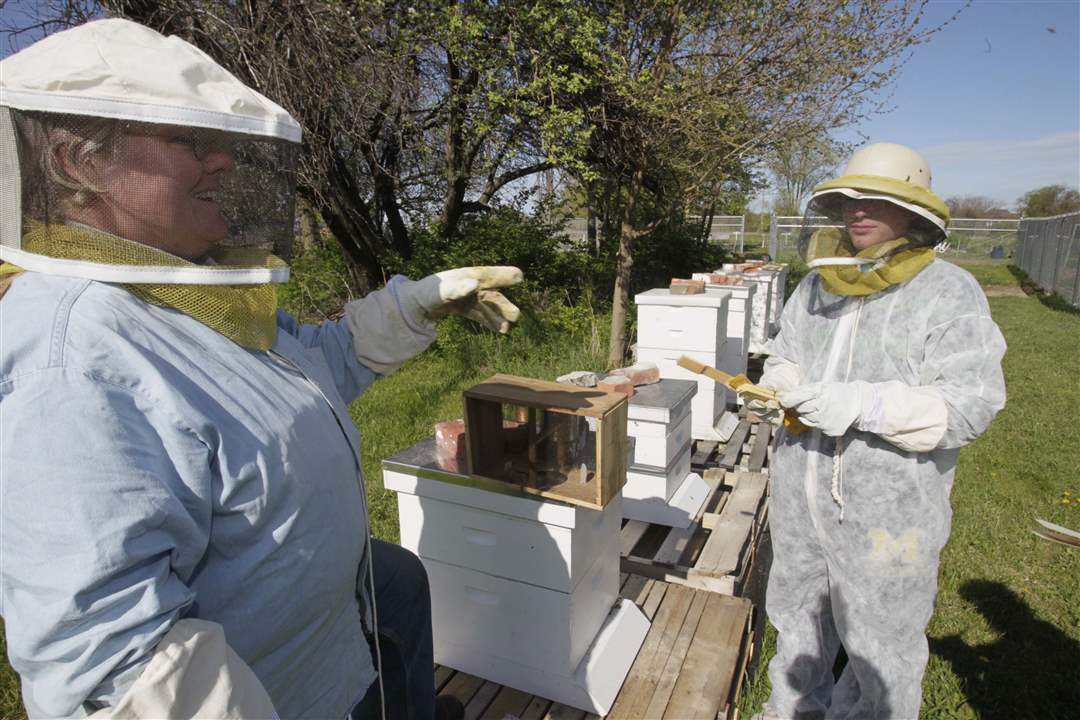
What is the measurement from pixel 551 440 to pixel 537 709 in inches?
39.3

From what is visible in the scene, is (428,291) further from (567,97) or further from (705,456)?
(567,97)

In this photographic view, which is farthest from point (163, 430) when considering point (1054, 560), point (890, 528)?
point (1054, 560)

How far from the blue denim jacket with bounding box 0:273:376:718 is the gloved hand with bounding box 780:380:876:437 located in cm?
141

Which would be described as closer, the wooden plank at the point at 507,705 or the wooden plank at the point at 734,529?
the wooden plank at the point at 507,705

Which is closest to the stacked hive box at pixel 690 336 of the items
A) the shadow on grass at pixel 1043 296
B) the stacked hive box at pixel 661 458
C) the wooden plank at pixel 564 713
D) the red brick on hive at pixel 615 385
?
the stacked hive box at pixel 661 458

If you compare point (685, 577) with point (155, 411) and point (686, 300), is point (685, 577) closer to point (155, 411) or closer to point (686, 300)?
point (686, 300)

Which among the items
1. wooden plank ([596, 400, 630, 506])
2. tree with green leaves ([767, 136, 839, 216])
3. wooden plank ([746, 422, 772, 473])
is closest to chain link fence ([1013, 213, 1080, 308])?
tree with green leaves ([767, 136, 839, 216])

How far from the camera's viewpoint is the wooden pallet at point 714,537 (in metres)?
3.07

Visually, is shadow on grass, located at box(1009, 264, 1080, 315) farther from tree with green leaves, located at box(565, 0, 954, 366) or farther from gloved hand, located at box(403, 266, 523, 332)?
gloved hand, located at box(403, 266, 523, 332)

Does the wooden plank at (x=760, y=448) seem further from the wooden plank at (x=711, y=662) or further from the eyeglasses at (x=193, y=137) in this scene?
the eyeglasses at (x=193, y=137)

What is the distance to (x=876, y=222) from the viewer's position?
1.96 metres

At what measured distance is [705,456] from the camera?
462cm

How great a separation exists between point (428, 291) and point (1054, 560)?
4.16m

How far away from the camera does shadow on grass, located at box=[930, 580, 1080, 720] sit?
255 cm
